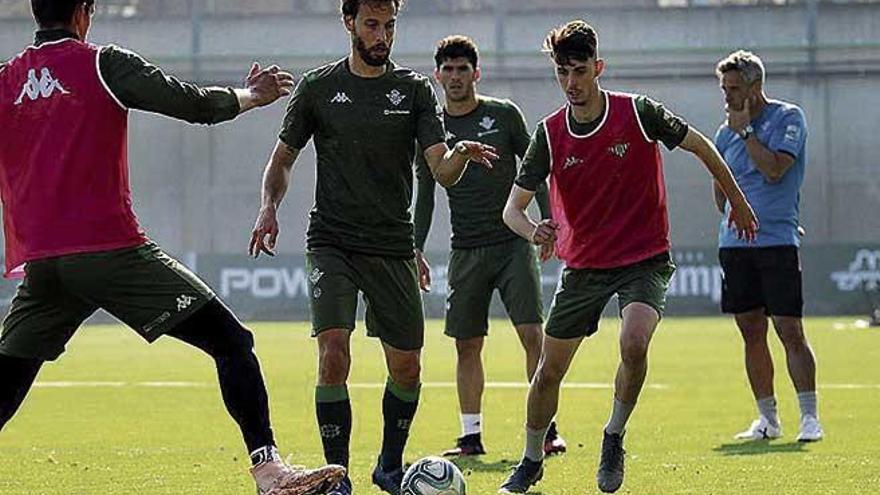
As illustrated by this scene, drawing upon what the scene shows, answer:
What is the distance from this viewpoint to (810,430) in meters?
12.2

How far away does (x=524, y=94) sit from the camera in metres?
42.4

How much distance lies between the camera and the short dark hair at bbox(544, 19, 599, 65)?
9.41 m

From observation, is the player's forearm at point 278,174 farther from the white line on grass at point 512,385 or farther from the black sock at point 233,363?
the white line on grass at point 512,385

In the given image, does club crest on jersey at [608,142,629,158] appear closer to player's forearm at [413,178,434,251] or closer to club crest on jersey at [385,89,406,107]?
club crest on jersey at [385,89,406,107]

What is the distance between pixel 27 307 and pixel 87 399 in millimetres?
8690

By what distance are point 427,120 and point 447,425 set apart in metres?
4.91

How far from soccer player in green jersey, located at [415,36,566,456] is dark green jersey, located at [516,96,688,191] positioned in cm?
242

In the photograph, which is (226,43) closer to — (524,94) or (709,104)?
(524,94)

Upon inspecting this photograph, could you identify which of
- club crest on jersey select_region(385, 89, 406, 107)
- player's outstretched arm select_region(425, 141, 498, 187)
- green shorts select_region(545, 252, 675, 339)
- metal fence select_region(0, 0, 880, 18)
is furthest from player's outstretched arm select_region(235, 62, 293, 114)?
metal fence select_region(0, 0, 880, 18)

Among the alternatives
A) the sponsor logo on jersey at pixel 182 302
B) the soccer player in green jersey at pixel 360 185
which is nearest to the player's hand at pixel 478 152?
the soccer player in green jersey at pixel 360 185

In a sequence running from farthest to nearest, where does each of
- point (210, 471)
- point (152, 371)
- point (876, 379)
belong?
point (152, 371) < point (876, 379) < point (210, 471)

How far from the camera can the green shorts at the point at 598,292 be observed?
31.2 feet

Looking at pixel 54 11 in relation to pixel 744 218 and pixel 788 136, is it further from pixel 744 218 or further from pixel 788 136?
pixel 788 136

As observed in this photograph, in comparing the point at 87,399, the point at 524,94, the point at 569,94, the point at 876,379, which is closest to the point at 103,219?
the point at 569,94
